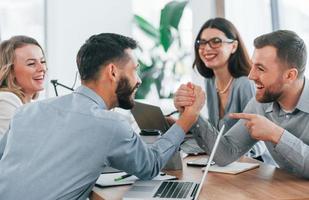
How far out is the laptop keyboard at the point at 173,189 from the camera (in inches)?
53.9

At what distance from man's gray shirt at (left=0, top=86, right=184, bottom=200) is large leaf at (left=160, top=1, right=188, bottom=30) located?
9.58 feet

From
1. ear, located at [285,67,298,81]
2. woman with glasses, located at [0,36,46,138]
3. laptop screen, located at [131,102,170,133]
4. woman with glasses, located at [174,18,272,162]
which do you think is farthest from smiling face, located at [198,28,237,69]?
woman with glasses, located at [0,36,46,138]

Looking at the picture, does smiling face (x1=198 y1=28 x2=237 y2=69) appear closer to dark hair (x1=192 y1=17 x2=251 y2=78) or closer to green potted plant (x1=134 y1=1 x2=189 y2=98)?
dark hair (x1=192 y1=17 x2=251 y2=78)

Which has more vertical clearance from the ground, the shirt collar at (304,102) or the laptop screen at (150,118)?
the shirt collar at (304,102)

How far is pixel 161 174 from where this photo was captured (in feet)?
5.55

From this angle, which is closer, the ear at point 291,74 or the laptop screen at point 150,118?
the ear at point 291,74

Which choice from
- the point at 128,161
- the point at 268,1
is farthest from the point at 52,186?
the point at 268,1

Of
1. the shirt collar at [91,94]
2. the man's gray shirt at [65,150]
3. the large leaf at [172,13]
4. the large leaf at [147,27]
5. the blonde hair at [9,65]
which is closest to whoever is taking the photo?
the man's gray shirt at [65,150]

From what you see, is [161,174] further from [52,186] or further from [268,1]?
[268,1]

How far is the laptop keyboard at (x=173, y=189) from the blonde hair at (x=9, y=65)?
3.68 feet

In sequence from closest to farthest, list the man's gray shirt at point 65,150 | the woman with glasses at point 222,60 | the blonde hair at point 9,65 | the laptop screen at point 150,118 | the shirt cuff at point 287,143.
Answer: the man's gray shirt at point 65,150 → the shirt cuff at point 287,143 → the laptop screen at point 150,118 → the blonde hair at point 9,65 → the woman with glasses at point 222,60

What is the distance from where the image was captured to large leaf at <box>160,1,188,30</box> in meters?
4.26

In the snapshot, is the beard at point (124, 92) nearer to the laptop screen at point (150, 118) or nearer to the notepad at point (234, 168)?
the laptop screen at point (150, 118)

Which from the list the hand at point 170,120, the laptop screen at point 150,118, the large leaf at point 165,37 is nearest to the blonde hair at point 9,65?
the laptop screen at point 150,118
